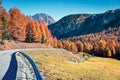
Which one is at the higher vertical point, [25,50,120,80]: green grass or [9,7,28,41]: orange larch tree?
[9,7,28,41]: orange larch tree

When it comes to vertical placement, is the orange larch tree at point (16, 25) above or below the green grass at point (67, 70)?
above

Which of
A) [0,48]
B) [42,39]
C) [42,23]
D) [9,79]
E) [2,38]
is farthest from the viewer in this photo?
[42,23]

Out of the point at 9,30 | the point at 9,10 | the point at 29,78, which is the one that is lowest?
the point at 29,78

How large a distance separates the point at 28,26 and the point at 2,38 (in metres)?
27.5

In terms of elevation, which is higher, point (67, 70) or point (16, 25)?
point (16, 25)

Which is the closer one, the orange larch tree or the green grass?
the green grass

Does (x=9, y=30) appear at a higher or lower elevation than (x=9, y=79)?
higher

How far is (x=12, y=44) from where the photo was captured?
83500 millimetres

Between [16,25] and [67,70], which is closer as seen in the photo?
[67,70]

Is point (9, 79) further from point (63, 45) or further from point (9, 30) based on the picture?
point (63, 45)

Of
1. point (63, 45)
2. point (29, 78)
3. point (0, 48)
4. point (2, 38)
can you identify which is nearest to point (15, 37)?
point (2, 38)

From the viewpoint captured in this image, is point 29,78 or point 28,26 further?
point 28,26

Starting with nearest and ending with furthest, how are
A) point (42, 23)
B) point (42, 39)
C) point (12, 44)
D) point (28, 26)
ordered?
point (12, 44) → point (28, 26) → point (42, 39) → point (42, 23)

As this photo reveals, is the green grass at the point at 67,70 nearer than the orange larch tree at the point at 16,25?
Yes
